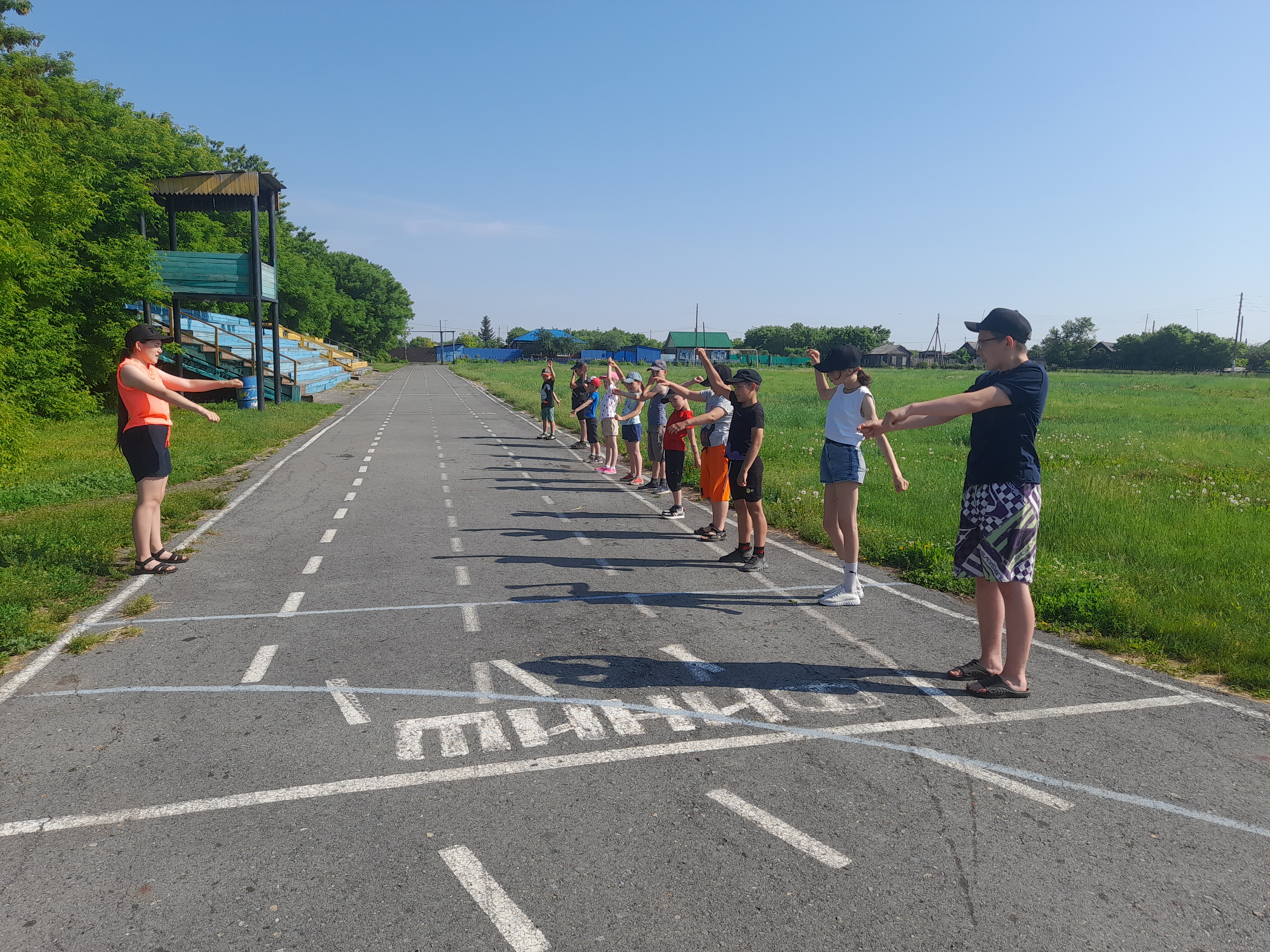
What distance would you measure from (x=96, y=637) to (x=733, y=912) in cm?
521

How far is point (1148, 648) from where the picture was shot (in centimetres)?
600

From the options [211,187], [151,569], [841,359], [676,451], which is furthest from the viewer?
[211,187]

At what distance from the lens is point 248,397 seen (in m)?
29.2

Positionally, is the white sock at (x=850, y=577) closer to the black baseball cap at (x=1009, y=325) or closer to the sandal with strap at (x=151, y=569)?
the black baseball cap at (x=1009, y=325)

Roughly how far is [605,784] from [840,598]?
362 centimetres

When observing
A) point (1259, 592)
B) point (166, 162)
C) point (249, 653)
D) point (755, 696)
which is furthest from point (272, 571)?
point (166, 162)

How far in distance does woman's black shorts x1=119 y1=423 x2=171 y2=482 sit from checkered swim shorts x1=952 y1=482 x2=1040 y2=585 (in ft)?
22.8

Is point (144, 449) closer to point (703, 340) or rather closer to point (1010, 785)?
point (1010, 785)

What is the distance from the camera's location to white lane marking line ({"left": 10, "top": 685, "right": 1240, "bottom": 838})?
363cm

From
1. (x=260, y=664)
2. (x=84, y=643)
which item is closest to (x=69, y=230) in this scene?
(x=84, y=643)

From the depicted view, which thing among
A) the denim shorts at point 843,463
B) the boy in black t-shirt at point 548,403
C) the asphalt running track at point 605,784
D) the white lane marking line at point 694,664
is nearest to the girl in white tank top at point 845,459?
the denim shorts at point 843,463

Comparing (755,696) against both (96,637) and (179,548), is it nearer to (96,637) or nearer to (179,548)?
(96,637)

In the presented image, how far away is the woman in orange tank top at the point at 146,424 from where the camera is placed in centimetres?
748

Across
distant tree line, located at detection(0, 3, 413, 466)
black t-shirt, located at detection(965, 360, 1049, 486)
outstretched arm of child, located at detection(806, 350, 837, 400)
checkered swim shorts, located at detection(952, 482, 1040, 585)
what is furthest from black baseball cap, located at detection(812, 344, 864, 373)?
distant tree line, located at detection(0, 3, 413, 466)
